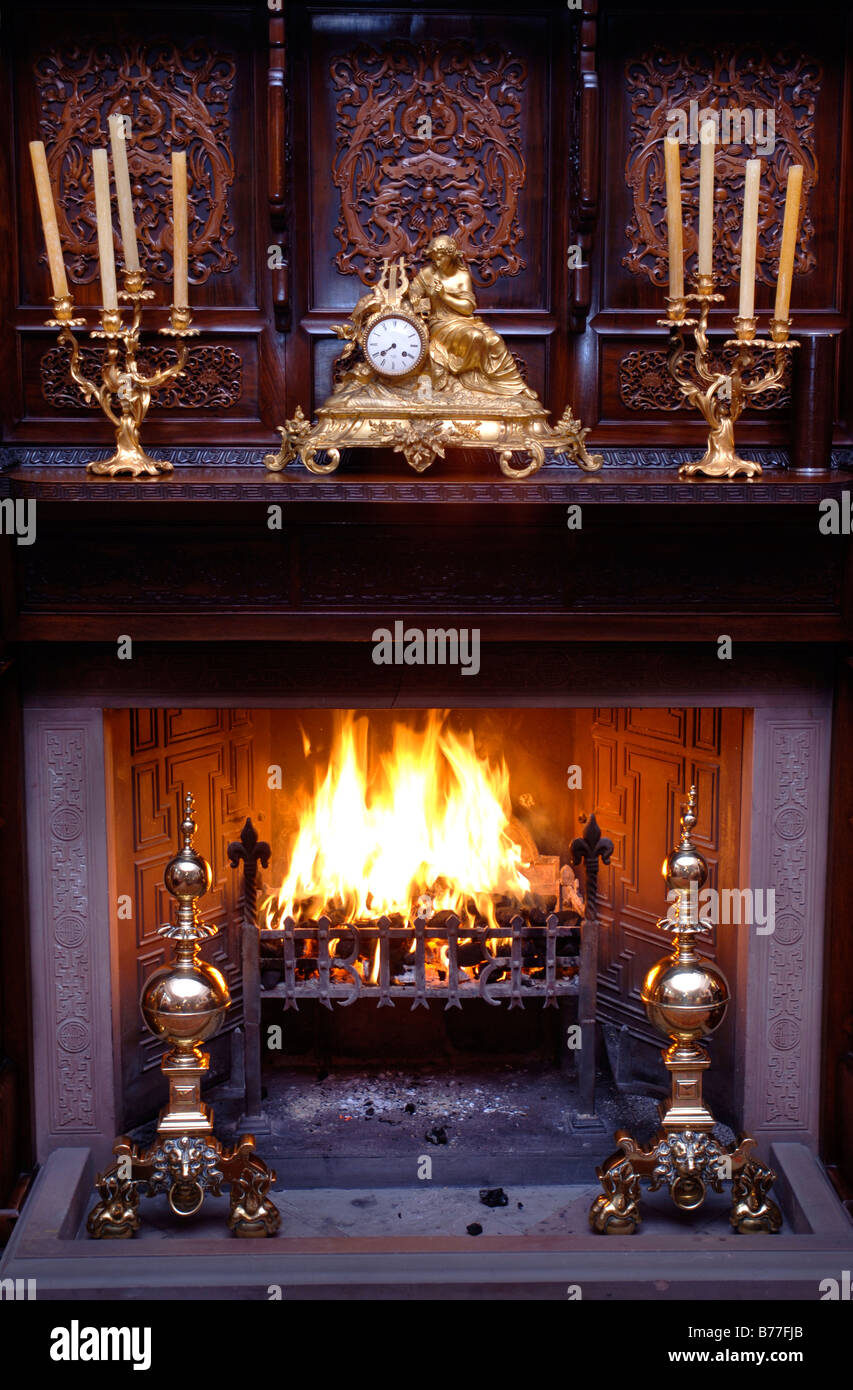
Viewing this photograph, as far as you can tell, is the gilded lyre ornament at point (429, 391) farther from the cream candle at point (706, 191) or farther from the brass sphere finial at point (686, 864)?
the brass sphere finial at point (686, 864)

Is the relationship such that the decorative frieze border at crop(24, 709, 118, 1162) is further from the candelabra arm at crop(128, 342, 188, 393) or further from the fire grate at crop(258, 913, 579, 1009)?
the candelabra arm at crop(128, 342, 188, 393)

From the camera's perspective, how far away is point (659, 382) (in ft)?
10.2

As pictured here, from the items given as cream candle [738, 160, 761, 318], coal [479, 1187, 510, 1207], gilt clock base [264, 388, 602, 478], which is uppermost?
cream candle [738, 160, 761, 318]

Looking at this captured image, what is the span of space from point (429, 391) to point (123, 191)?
706 millimetres

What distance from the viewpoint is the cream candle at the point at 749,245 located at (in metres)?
2.75

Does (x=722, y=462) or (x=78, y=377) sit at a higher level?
(x=78, y=377)

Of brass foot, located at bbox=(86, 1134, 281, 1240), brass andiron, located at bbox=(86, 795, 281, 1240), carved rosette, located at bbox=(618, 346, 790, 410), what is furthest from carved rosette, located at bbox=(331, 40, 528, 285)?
brass foot, located at bbox=(86, 1134, 281, 1240)

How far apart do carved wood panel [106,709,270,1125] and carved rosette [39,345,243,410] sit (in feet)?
2.28

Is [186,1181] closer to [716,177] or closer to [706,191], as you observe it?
[706,191]

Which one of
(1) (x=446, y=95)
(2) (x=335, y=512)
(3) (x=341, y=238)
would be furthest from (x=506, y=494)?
(1) (x=446, y=95)

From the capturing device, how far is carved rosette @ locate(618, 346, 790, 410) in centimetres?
309

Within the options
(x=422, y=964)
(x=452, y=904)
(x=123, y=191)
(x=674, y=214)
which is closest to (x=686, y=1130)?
(x=422, y=964)

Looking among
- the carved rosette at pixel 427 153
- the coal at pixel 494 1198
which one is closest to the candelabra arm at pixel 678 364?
the carved rosette at pixel 427 153

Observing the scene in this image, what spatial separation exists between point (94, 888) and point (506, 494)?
1241 millimetres
